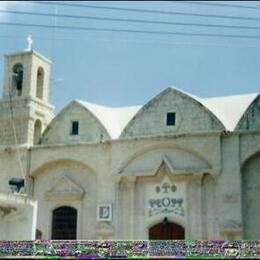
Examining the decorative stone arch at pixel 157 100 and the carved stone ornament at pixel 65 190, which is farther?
the carved stone ornament at pixel 65 190

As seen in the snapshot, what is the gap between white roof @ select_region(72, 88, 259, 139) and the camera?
25734 mm

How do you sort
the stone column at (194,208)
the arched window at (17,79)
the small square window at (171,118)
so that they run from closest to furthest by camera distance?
the stone column at (194,208) → the small square window at (171,118) → the arched window at (17,79)

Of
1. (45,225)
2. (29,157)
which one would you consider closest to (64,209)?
(45,225)

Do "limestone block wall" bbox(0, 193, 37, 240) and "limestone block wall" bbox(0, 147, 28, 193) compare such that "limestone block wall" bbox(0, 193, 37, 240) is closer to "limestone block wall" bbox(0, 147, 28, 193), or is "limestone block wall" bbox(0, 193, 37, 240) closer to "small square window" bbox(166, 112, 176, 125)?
"limestone block wall" bbox(0, 147, 28, 193)

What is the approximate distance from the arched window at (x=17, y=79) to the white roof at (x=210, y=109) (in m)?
3.20

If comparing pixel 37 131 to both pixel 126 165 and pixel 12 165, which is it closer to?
pixel 12 165

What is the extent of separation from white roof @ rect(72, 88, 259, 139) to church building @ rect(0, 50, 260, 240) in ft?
0.19

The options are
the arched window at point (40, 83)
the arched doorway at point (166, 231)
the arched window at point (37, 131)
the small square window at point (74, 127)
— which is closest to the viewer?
the arched doorway at point (166, 231)

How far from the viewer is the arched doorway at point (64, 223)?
26984 millimetres

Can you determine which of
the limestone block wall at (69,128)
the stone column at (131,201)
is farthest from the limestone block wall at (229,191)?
the limestone block wall at (69,128)

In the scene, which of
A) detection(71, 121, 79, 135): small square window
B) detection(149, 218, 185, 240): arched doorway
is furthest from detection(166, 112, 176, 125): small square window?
detection(71, 121, 79, 135): small square window

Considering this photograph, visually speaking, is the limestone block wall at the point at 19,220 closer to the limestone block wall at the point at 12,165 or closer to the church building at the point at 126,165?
the church building at the point at 126,165

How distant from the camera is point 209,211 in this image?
2441cm

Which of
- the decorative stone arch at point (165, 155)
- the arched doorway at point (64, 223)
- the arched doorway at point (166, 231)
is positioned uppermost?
the decorative stone arch at point (165, 155)
